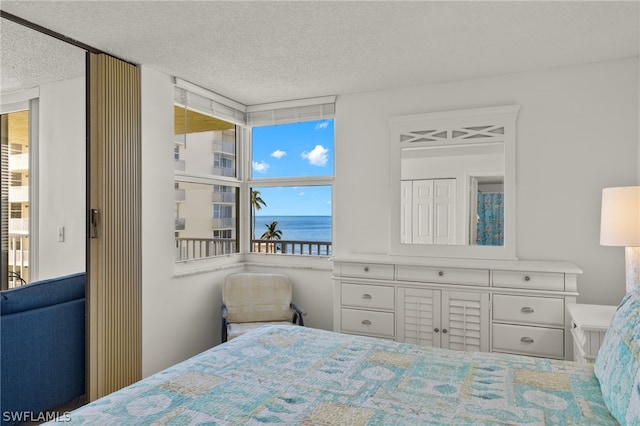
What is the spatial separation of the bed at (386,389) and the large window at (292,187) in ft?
7.60

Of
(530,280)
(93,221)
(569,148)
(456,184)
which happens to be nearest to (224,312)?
(93,221)

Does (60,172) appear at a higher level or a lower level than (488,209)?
higher

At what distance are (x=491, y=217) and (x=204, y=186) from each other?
2.58 m

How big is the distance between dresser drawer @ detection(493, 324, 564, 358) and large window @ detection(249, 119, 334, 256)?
1716 millimetres

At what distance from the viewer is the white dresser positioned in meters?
2.80

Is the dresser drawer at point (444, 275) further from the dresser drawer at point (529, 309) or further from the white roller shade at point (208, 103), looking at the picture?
the white roller shade at point (208, 103)

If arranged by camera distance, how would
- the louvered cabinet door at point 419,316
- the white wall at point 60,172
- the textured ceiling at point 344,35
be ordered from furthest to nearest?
the white wall at point 60,172, the louvered cabinet door at point 419,316, the textured ceiling at point 344,35

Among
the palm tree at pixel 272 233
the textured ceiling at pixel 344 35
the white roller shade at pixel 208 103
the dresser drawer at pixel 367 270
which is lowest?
the dresser drawer at pixel 367 270

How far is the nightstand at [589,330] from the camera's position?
2.24 metres

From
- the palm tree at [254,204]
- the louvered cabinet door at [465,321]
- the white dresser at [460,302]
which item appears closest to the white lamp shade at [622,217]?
the white dresser at [460,302]

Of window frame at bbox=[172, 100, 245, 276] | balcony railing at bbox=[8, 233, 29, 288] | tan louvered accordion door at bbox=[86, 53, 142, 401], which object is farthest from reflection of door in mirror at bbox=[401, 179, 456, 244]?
balcony railing at bbox=[8, 233, 29, 288]

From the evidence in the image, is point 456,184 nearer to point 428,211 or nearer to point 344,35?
point 428,211

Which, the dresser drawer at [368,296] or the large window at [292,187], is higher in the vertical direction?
the large window at [292,187]

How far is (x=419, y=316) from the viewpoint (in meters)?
3.16
